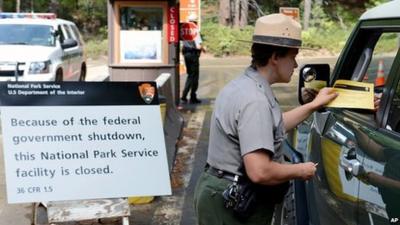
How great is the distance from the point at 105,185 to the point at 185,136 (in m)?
5.09

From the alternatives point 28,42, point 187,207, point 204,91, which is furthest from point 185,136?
point 204,91

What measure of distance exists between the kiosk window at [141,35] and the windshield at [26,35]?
239 centimetres

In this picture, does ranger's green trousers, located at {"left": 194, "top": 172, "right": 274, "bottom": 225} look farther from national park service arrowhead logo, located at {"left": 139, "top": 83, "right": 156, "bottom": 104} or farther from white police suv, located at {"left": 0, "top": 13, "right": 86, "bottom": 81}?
white police suv, located at {"left": 0, "top": 13, "right": 86, "bottom": 81}

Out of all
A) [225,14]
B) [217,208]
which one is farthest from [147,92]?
[225,14]

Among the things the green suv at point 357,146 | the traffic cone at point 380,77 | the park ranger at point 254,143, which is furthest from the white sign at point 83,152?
the park ranger at point 254,143

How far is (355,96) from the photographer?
10.1 ft

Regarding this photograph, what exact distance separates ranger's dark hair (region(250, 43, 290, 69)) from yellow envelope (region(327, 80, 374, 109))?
484 millimetres

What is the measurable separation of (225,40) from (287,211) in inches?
991

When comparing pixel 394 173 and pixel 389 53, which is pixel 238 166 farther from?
pixel 389 53

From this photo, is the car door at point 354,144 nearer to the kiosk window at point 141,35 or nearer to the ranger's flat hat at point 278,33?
the ranger's flat hat at point 278,33

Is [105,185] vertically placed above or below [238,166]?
below

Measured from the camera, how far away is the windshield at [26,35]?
42.3 ft

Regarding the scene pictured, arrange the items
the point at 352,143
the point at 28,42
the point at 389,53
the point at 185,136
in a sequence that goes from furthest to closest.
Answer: the point at 28,42 → the point at 185,136 → the point at 389,53 → the point at 352,143

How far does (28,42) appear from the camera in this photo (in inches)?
509
